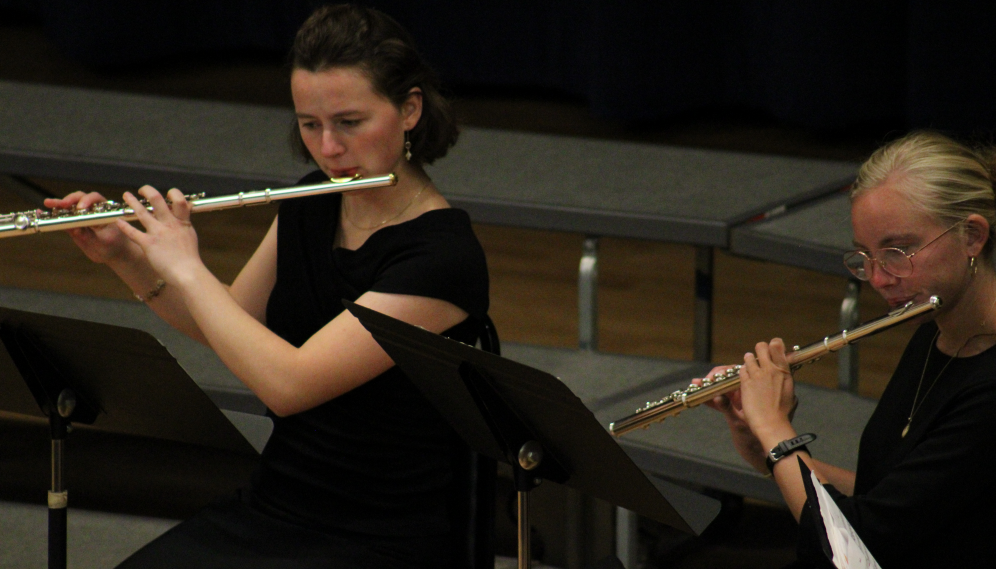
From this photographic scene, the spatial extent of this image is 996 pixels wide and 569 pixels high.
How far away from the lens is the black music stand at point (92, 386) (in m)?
1.42

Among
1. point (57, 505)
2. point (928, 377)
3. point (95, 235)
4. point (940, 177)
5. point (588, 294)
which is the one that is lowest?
point (57, 505)

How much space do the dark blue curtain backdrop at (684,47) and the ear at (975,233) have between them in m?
2.75

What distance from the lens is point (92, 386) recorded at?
1.53m

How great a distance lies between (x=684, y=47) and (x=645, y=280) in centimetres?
129

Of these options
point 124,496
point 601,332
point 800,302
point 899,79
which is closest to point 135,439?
point 124,496

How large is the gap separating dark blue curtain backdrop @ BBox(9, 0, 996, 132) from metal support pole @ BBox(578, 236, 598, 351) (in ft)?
6.66

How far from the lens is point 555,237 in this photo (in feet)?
13.3

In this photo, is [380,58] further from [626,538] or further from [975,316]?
[626,538]

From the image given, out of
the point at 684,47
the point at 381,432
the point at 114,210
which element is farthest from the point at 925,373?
the point at 684,47

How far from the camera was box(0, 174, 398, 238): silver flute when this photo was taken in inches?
62.7

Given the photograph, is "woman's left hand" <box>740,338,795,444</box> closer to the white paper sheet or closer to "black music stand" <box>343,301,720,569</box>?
"black music stand" <box>343,301,720,569</box>

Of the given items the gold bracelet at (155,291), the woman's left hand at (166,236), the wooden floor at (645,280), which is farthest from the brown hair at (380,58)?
the wooden floor at (645,280)

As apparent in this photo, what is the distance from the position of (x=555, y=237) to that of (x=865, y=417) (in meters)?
2.04

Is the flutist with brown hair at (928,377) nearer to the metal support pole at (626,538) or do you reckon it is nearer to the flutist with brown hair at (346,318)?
the flutist with brown hair at (346,318)
